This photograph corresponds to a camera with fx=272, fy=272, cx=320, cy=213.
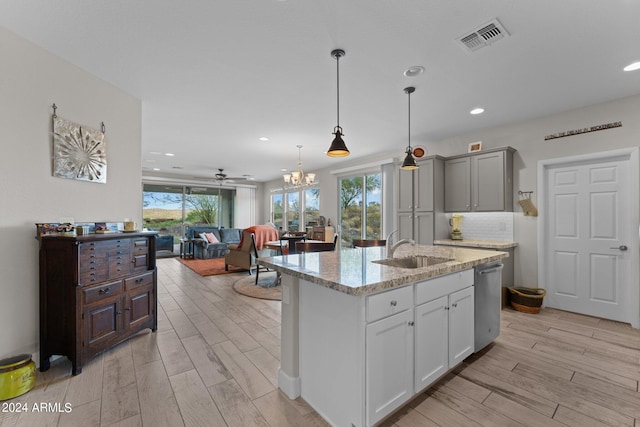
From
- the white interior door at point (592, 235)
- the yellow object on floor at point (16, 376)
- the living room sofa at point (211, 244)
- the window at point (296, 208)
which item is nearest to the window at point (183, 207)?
the living room sofa at point (211, 244)

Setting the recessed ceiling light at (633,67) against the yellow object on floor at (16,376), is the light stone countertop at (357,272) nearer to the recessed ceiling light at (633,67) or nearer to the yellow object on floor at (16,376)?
the yellow object on floor at (16,376)

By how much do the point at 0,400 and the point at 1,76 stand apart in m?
2.34

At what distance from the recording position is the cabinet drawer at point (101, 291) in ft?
7.42

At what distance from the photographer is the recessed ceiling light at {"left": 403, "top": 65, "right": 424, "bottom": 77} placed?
2.58m

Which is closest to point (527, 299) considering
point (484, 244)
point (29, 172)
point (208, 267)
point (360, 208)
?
point (484, 244)

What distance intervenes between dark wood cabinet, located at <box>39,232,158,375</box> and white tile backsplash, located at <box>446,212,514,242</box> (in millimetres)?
4780

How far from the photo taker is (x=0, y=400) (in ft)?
6.07

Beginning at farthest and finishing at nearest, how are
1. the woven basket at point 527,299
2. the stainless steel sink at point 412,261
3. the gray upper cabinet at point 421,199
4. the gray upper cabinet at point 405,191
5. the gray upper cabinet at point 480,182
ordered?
the gray upper cabinet at point 405,191 < the gray upper cabinet at point 421,199 < the gray upper cabinet at point 480,182 < the woven basket at point 527,299 < the stainless steel sink at point 412,261

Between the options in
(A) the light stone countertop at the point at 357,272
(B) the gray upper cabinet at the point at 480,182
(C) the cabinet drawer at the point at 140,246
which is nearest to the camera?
(A) the light stone countertop at the point at 357,272

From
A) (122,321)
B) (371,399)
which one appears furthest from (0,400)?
(371,399)

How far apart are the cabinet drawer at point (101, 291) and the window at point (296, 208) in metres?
5.69

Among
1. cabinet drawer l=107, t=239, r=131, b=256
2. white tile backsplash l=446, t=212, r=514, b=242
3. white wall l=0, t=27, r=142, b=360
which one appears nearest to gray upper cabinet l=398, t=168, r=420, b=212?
white tile backsplash l=446, t=212, r=514, b=242

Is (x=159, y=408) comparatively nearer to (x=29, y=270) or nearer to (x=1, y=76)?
(x=29, y=270)

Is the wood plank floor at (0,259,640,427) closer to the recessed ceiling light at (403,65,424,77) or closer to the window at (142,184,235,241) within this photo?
the recessed ceiling light at (403,65,424,77)
